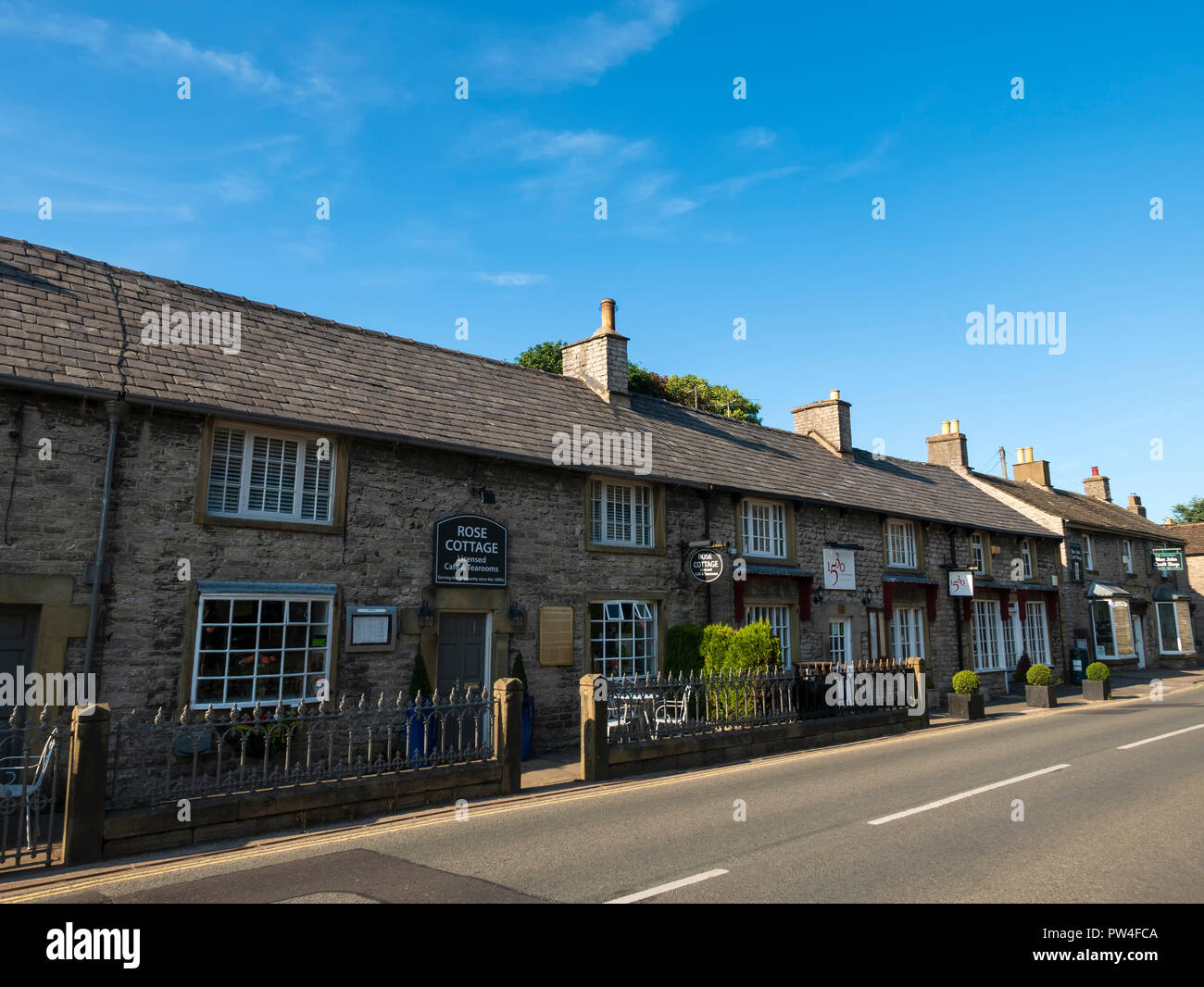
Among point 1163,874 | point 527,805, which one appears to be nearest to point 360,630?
point 527,805

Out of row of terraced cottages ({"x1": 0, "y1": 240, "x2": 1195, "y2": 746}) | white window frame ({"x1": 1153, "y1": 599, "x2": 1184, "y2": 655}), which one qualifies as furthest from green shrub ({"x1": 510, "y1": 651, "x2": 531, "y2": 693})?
white window frame ({"x1": 1153, "y1": 599, "x2": 1184, "y2": 655})

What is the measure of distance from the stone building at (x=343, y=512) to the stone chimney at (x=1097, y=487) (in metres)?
27.6

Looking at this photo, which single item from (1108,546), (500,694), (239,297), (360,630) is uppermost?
(239,297)

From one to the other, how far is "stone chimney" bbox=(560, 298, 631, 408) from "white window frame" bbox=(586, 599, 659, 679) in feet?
18.2

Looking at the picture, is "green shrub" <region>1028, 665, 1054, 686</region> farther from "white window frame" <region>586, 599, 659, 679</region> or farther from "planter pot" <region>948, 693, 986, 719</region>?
"white window frame" <region>586, 599, 659, 679</region>

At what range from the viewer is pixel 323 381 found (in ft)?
43.8

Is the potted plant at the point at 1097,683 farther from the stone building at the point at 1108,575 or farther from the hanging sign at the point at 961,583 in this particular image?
the stone building at the point at 1108,575

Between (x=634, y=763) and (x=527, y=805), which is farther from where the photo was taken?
(x=634, y=763)

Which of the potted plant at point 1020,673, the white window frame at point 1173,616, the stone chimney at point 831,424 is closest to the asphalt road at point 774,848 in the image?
the stone chimney at point 831,424

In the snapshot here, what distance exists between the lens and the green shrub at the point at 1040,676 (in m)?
21.6

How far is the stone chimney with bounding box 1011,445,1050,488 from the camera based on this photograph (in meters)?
36.2

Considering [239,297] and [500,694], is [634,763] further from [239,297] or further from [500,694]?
[239,297]
